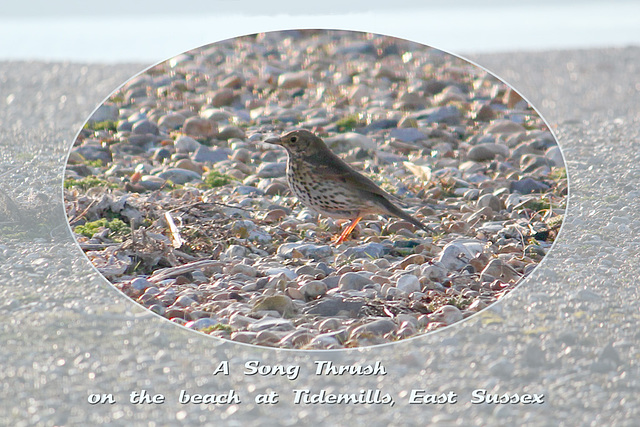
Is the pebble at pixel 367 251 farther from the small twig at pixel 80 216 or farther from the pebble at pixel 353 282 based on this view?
the small twig at pixel 80 216

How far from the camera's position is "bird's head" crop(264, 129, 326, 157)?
4.71 metres

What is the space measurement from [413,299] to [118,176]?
8.30ft

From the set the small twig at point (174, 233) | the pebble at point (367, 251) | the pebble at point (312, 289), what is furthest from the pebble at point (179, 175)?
the pebble at point (312, 289)

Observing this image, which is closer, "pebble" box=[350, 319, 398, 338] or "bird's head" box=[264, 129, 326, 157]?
"pebble" box=[350, 319, 398, 338]

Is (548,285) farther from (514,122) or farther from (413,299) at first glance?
(514,122)

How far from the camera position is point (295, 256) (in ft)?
14.5

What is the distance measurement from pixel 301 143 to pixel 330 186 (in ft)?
1.03

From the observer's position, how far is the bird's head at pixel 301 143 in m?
4.71

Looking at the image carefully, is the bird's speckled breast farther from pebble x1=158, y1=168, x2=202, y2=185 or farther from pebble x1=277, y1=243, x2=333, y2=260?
pebble x1=158, y1=168, x2=202, y2=185

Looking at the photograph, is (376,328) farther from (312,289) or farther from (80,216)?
(80,216)

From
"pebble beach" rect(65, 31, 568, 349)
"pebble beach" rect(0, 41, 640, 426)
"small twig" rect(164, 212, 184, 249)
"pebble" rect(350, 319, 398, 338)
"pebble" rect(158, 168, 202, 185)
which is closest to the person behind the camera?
"pebble beach" rect(0, 41, 640, 426)

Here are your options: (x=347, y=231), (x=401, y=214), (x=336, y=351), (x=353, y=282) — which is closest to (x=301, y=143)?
(x=347, y=231)

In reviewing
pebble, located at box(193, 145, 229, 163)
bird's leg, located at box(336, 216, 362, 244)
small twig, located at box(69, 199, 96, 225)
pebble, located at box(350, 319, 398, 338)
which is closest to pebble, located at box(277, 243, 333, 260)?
bird's leg, located at box(336, 216, 362, 244)

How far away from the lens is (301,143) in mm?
4703
